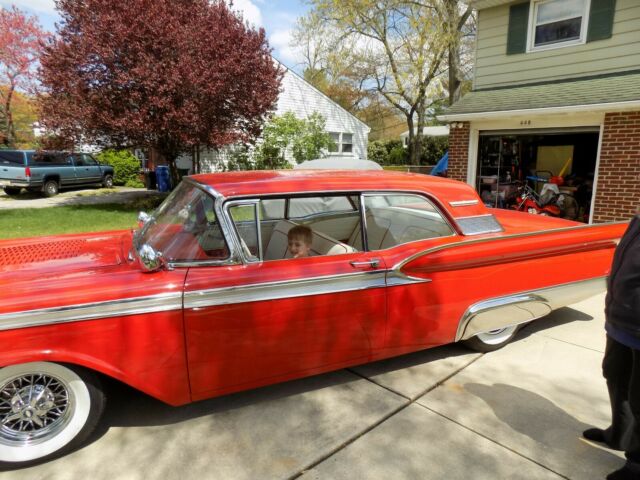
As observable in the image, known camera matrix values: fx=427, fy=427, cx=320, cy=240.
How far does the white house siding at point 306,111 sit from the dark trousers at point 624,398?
53.6ft

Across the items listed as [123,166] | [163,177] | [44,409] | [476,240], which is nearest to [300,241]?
[476,240]

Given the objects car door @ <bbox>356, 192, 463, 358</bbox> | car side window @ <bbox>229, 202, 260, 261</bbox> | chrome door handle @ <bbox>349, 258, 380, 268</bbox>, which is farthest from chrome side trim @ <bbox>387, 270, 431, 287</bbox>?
car side window @ <bbox>229, 202, 260, 261</bbox>

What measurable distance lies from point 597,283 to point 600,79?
6.19 meters

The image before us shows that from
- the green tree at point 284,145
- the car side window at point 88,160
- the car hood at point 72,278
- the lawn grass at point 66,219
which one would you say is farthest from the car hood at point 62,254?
the car side window at point 88,160

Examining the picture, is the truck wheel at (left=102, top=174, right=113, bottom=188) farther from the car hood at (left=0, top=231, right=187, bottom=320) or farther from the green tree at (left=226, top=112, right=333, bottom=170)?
the car hood at (left=0, top=231, right=187, bottom=320)

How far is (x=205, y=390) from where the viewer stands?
251cm

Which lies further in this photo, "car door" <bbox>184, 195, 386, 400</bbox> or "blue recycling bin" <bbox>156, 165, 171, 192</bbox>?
"blue recycling bin" <bbox>156, 165, 171, 192</bbox>

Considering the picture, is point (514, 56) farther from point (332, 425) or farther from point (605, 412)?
point (332, 425)

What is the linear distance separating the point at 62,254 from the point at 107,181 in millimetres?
17674

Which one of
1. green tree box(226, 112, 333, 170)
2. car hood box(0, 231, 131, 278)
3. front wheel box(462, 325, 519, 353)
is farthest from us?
green tree box(226, 112, 333, 170)

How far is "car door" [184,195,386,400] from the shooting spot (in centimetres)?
246

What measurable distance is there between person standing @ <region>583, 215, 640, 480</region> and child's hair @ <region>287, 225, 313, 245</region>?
6.00ft

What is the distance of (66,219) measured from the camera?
34.7ft

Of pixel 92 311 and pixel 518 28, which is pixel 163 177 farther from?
pixel 92 311
